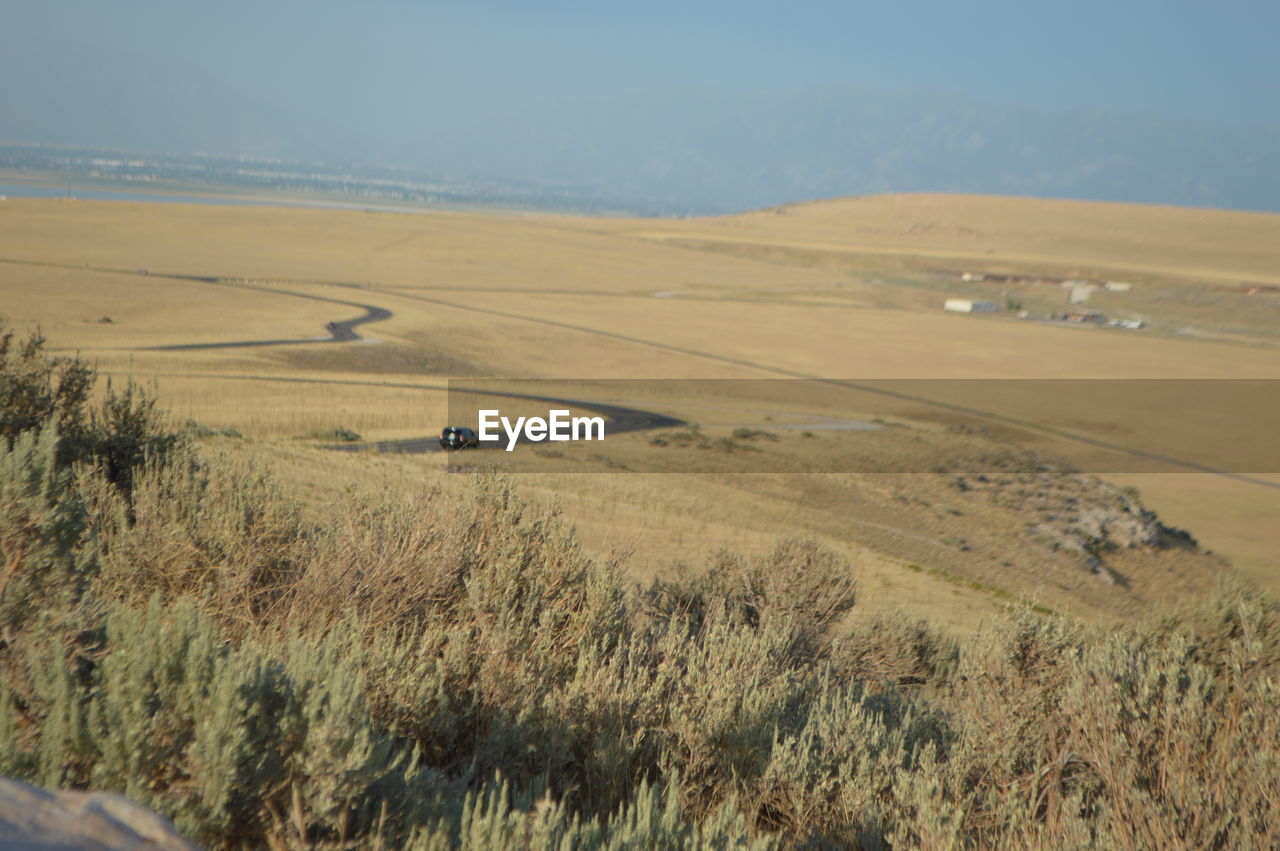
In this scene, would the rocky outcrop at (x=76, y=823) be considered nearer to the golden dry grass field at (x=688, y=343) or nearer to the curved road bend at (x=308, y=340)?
the golden dry grass field at (x=688, y=343)

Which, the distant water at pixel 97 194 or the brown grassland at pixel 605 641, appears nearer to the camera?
the brown grassland at pixel 605 641

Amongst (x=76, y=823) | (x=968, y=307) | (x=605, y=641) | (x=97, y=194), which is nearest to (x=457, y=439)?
(x=605, y=641)

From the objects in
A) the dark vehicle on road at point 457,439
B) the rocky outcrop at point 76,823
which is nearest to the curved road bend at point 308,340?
the dark vehicle on road at point 457,439

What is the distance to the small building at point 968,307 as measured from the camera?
81625 millimetres

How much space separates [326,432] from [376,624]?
24895mm

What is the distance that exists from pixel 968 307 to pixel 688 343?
3529 cm

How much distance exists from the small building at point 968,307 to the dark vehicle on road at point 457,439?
207ft

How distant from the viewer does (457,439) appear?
27266 millimetres

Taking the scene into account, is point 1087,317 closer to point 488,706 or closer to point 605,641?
point 605,641

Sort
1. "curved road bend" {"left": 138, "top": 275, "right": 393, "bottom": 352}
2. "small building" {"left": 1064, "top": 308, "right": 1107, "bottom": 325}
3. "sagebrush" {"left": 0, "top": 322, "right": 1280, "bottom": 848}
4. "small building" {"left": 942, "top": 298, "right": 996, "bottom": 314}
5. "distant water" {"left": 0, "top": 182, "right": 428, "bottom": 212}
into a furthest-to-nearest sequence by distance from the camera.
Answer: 1. "distant water" {"left": 0, "top": 182, "right": 428, "bottom": 212}
2. "small building" {"left": 942, "top": 298, "right": 996, "bottom": 314}
3. "small building" {"left": 1064, "top": 308, "right": 1107, "bottom": 325}
4. "curved road bend" {"left": 138, "top": 275, "right": 393, "bottom": 352}
5. "sagebrush" {"left": 0, "top": 322, "right": 1280, "bottom": 848}

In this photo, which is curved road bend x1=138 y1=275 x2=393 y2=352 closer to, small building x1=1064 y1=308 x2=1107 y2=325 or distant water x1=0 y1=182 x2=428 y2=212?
small building x1=1064 y1=308 x2=1107 y2=325

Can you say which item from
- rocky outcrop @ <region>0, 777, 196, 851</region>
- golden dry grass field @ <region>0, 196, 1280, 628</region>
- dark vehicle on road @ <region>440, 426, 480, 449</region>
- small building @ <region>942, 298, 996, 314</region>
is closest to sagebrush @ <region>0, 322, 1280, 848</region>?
rocky outcrop @ <region>0, 777, 196, 851</region>

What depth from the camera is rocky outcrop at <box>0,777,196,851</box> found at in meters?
2.61

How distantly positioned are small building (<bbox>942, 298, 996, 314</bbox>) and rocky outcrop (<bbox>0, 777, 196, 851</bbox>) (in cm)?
8434
